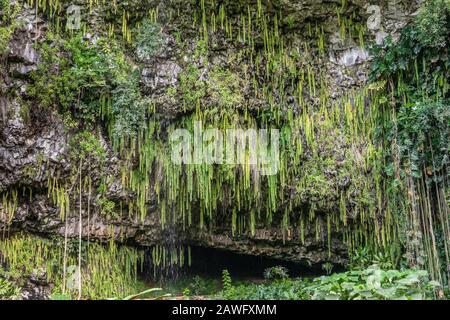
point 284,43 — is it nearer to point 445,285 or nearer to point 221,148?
point 221,148

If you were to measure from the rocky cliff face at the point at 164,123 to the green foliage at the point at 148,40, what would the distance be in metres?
0.12

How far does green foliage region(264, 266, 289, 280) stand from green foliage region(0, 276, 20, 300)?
4.49 m

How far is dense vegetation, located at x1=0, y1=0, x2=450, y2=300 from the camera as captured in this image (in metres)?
6.91

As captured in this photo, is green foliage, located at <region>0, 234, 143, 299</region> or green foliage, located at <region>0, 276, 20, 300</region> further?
Answer: green foliage, located at <region>0, 234, 143, 299</region>

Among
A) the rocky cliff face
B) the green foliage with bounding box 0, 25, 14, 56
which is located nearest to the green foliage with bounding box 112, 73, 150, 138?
the rocky cliff face

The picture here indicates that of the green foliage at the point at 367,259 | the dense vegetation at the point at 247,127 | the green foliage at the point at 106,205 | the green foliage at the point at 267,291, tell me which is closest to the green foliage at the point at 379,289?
the dense vegetation at the point at 247,127

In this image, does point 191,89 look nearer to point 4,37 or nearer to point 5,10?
point 4,37

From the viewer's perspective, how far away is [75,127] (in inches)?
285

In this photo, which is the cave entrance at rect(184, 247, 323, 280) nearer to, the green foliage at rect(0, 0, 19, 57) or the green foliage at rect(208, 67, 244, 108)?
the green foliage at rect(208, 67, 244, 108)

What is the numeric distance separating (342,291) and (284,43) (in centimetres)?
477

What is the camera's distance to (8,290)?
651cm

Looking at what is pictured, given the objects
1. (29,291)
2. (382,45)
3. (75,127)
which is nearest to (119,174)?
(75,127)

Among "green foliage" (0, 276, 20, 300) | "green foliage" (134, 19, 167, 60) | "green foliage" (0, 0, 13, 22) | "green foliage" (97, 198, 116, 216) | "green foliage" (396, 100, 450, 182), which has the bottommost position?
"green foliage" (0, 276, 20, 300)

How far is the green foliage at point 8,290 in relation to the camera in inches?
253
